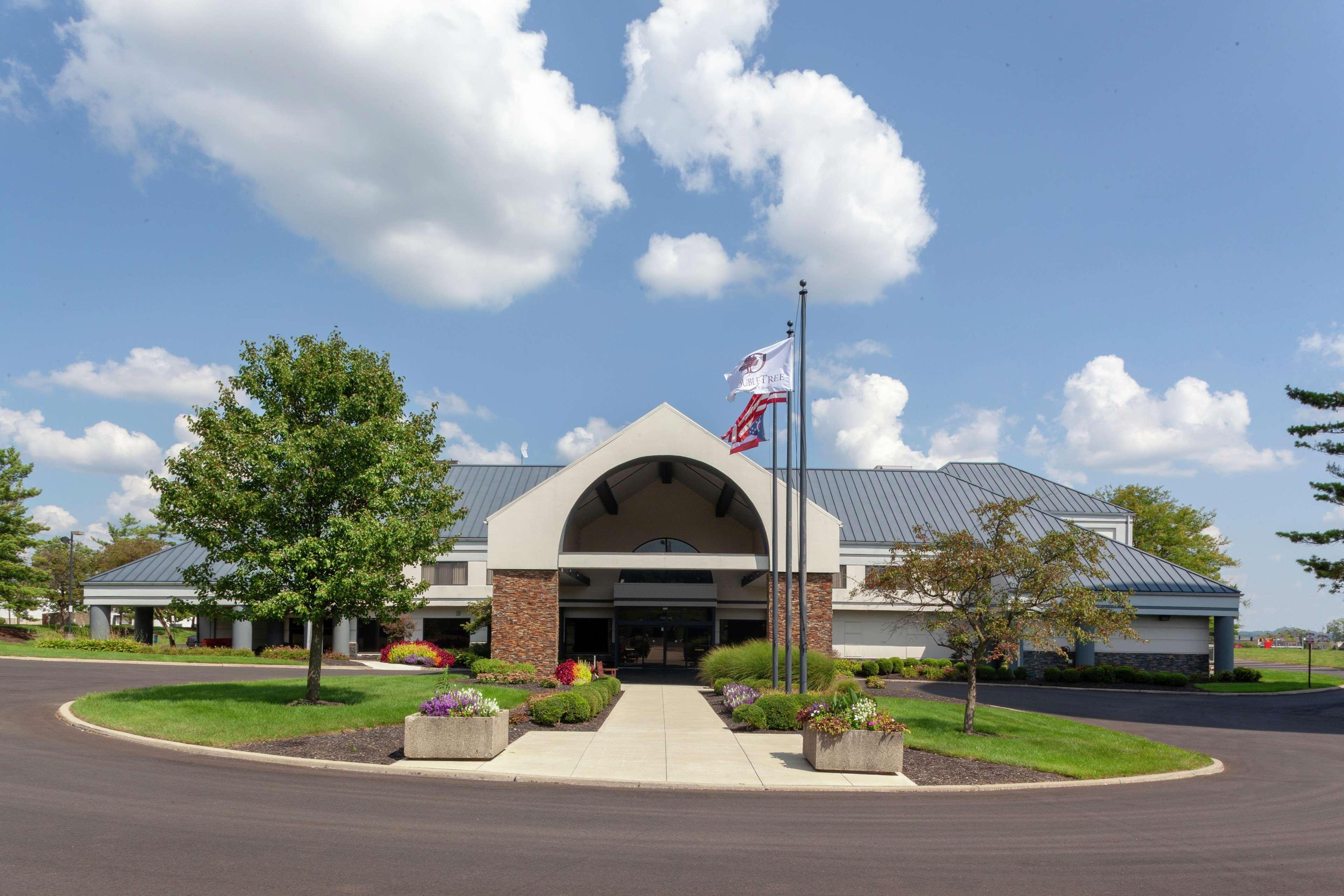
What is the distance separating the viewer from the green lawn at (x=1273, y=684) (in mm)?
38094

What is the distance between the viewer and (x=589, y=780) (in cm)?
1345

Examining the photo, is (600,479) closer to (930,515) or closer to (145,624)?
(930,515)

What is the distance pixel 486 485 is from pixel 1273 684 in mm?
41826

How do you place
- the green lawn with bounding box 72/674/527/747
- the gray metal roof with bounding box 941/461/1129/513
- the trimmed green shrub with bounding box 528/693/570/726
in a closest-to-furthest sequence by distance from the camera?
1. the green lawn with bounding box 72/674/527/747
2. the trimmed green shrub with bounding box 528/693/570/726
3. the gray metal roof with bounding box 941/461/1129/513

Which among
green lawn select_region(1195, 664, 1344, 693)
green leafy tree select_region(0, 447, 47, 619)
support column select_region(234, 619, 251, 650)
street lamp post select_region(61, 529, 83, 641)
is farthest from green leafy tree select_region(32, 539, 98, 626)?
green lawn select_region(1195, 664, 1344, 693)

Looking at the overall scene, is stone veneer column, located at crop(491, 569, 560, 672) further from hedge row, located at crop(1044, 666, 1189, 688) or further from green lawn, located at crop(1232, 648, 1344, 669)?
green lawn, located at crop(1232, 648, 1344, 669)

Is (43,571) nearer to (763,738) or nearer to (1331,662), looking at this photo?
(763,738)

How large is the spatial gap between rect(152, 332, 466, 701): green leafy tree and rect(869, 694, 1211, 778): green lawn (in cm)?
1218

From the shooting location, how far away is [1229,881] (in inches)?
357

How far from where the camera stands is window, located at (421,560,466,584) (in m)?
47.0

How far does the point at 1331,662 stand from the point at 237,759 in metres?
75.1

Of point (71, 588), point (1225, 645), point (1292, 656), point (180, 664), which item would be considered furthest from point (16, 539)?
point (1292, 656)

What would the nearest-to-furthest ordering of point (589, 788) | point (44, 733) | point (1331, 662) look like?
point (589, 788) < point (44, 733) < point (1331, 662)

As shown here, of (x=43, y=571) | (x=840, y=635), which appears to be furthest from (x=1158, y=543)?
(x=43, y=571)
